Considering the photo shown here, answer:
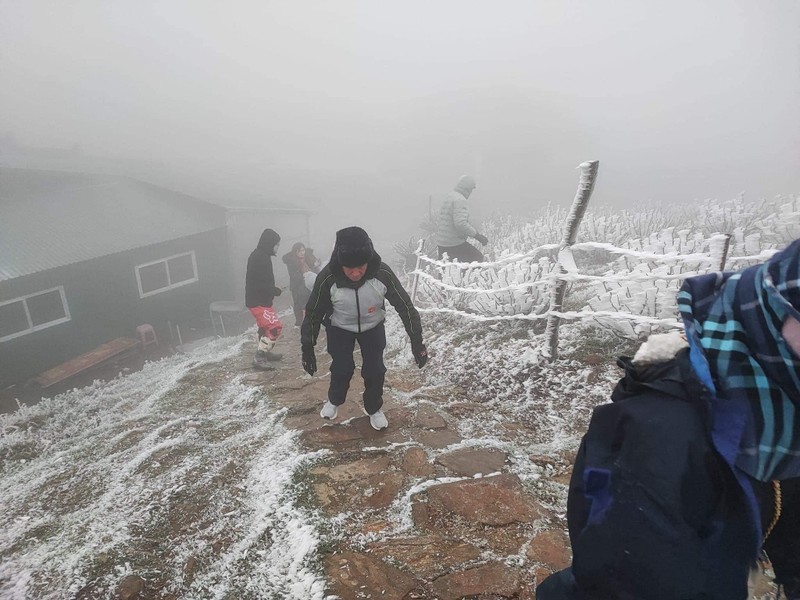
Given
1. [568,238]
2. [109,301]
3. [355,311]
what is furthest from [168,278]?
[568,238]

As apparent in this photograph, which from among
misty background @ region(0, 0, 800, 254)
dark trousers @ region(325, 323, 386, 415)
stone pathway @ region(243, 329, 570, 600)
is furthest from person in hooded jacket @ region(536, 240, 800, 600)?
misty background @ region(0, 0, 800, 254)

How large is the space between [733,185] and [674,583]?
5217cm

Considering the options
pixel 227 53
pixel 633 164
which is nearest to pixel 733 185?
pixel 633 164

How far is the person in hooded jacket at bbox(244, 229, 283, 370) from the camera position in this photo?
5.74 m

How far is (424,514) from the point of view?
8.71 ft

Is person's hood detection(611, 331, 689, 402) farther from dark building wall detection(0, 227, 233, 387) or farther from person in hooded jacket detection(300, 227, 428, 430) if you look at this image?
dark building wall detection(0, 227, 233, 387)

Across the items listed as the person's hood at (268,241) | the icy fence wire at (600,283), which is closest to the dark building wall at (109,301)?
the person's hood at (268,241)

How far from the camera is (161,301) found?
1527cm

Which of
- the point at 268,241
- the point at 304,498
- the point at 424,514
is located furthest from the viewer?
the point at 268,241

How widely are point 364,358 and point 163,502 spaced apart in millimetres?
1788

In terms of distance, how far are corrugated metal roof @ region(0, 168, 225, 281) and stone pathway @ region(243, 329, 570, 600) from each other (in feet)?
40.0

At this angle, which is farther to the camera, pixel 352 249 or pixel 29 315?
pixel 29 315

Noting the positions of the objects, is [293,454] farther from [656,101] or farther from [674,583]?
[656,101]

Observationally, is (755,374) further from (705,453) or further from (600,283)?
(600,283)
